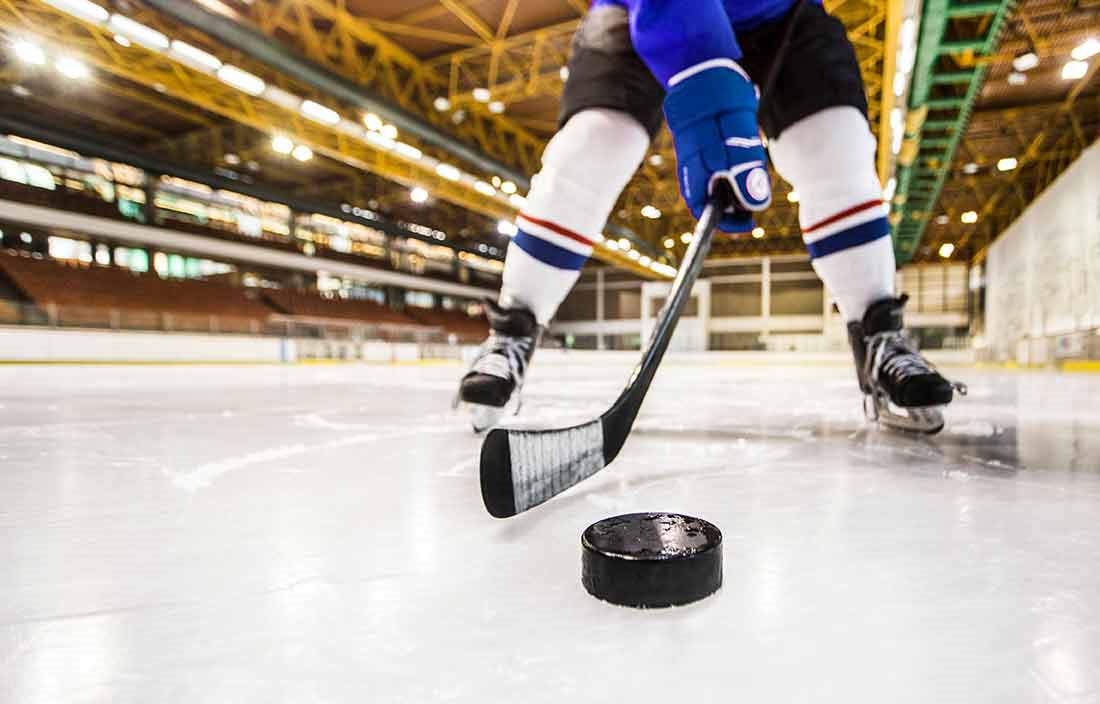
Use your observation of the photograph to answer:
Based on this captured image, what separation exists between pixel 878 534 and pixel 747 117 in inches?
25.3

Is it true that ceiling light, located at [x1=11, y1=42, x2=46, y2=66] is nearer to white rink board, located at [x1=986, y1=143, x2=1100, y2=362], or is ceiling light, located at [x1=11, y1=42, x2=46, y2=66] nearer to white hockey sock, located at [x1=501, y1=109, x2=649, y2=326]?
white hockey sock, located at [x1=501, y1=109, x2=649, y2=326]

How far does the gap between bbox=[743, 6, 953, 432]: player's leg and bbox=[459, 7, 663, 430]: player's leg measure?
258 millimetres

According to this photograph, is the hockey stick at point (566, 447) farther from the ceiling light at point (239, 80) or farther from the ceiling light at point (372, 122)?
the ceiling light at point (372, 122)

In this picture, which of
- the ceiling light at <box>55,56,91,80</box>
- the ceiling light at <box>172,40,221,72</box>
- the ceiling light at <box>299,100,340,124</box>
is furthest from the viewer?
the ceiling light at <box>299,100,340,124</box>

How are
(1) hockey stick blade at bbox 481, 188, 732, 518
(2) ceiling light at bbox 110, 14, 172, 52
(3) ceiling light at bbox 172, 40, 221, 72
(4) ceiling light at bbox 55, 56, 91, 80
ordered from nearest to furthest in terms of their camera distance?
(1) hockey stick blade at bbox 481, 188, 732, 518
(2) ceiling light at bbox 110, 14, 172, 52
(3) ceiling light at bbox 172, 40, 221, 72
(4) ceiling light at bbox 55, 56, 91, 80

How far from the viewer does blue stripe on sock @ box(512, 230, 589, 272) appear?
1.16 m

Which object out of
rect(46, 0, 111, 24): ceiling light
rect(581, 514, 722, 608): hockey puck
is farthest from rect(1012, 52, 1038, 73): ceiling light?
rect(46, 0, 111, 24): ceiling light

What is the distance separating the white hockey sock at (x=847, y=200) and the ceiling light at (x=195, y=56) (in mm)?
6700

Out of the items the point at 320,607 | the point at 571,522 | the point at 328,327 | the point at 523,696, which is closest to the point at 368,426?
the point at 571,522

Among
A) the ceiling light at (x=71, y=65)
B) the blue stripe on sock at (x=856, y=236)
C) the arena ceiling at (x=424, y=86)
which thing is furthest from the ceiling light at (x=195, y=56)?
the blue stripe on sock at (x=856, y=236)

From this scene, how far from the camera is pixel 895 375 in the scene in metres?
1.00

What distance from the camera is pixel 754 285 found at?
22.3 metres

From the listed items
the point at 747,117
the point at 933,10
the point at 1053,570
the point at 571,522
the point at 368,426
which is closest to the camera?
the point at 1053,570

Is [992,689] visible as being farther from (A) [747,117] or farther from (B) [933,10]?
(B) [933,10]
